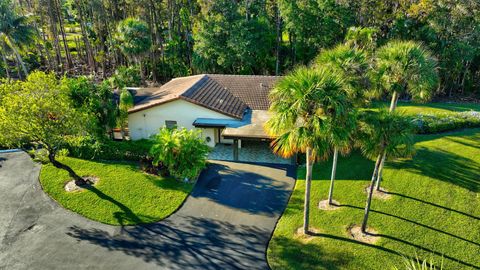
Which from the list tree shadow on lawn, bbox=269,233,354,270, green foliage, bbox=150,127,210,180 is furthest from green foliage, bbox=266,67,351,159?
green foliage, bbox=150,127,210,180

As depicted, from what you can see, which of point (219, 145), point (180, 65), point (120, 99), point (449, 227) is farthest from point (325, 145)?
point (180, 65)

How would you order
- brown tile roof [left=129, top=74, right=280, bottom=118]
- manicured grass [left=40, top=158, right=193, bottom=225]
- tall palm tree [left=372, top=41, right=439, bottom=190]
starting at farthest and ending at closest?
1. brown tile roof [left=129, top=74, right=280, bottom=118]
2. manicured grass [left=40, top=158, right=193, bottom=225]
3. tall palm tree [left=372, top=41, right=439, bottom=190]

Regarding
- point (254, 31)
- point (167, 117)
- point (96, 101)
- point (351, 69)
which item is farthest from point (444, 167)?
point (254, 31)

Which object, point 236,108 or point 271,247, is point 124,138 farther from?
point 271,247

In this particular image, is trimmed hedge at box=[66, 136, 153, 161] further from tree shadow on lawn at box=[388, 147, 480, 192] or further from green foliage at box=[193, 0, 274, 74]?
green foliage at box=[193, 0, 274, 74]

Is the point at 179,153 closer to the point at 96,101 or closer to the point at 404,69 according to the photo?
the point at 96,101
